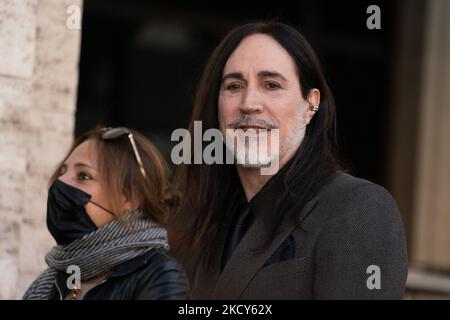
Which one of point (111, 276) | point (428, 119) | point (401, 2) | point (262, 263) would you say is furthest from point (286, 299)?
point (401, 2)

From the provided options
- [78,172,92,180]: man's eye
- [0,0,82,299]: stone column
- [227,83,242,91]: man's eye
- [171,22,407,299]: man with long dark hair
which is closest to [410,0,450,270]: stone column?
[0,0,82,299]: stone column

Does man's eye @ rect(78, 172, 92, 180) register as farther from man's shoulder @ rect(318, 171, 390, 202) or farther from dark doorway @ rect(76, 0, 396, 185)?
dark doorway @ rect(76, 0, 396, 185)

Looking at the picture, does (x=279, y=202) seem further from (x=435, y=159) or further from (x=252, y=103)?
(x=435, y=159)

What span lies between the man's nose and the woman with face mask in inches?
13.5

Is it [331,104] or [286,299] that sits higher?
[331,104]

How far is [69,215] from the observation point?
3418 mm

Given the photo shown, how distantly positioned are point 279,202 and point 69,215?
0.69m

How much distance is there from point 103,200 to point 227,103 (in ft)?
1.77

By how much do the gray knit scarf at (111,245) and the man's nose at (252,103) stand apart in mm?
484

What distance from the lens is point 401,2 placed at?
11680 millimetres

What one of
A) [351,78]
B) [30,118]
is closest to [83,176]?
[30,118]

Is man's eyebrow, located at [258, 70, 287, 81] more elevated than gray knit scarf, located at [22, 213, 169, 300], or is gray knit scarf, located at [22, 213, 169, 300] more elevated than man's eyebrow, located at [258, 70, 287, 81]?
man's eyebrow, located at [258, 70, 287, 81]

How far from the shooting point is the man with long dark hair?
3.15 metres
